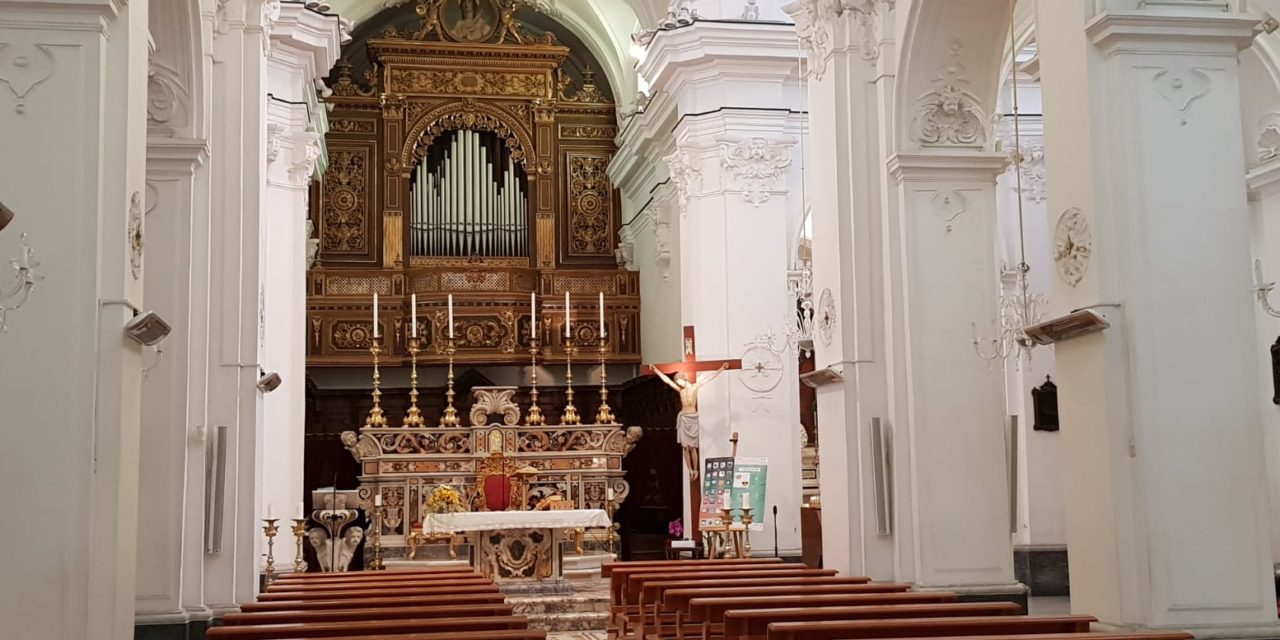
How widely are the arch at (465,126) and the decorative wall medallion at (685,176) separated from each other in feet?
22.9

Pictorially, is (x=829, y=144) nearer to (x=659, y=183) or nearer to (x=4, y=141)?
(x=4, y=141)

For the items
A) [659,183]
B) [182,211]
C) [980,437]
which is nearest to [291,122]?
[659,183]

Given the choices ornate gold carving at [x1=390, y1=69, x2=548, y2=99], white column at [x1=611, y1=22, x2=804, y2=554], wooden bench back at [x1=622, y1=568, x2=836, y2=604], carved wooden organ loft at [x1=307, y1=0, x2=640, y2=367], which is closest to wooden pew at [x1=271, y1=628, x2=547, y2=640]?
wooden bench back at [x1=622, y1=568, x2=836, y2=604]

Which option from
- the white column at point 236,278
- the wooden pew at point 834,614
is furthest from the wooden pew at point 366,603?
the wooden pew at point 834,614

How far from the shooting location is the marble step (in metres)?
13.3

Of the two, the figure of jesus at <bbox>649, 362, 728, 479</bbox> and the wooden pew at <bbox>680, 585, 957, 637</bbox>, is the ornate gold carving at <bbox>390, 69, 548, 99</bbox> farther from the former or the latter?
the wooden pew at <bbox>680, 585, 957, 637</bbox>

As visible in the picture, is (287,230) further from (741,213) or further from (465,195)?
(465,195)

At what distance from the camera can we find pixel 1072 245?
7012 mm

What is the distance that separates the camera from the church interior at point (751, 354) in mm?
6117

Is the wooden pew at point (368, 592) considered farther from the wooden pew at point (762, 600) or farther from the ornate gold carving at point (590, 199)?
the ornate gold carving at point (590, 199)

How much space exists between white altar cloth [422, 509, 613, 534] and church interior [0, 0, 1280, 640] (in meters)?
0.03

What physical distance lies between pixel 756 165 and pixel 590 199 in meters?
7.73

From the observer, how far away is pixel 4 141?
6.04 meters

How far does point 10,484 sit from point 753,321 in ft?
36.0
